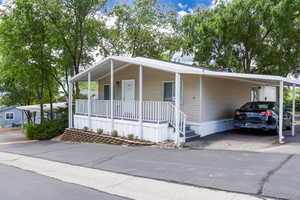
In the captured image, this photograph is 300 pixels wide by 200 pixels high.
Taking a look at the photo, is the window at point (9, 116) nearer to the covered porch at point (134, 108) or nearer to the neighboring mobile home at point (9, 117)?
the neighboring mobile home at point (9, 117)

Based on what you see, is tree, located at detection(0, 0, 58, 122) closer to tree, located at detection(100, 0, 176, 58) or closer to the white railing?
tree, located at detection(100, 0, 176, 58)

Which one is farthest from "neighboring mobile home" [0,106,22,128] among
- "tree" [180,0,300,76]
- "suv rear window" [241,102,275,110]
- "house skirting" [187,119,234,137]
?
"suv rear window" [241,102,275,110]

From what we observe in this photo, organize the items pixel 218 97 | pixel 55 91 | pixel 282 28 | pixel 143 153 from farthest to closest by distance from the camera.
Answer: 1. pixel 55 91
2. pixel 282 28
3. pixel 218 97
4. pixel 143 153

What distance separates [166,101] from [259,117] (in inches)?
170

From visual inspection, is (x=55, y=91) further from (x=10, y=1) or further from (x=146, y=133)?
(x=146, y=133)

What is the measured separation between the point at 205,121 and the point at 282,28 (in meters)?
10.2

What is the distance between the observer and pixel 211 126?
10.9 m

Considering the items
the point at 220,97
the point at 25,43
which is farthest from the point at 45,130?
the point at 220,97

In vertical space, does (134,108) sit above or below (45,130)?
above

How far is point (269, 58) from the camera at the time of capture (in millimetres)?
18125

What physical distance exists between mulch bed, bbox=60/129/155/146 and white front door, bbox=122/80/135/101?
2763 mm

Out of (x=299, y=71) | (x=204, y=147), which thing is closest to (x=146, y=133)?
(x=204, y=147)

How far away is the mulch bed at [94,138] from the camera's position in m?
9.64

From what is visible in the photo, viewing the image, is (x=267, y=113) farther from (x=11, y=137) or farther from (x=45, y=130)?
(x=11, y=137)
